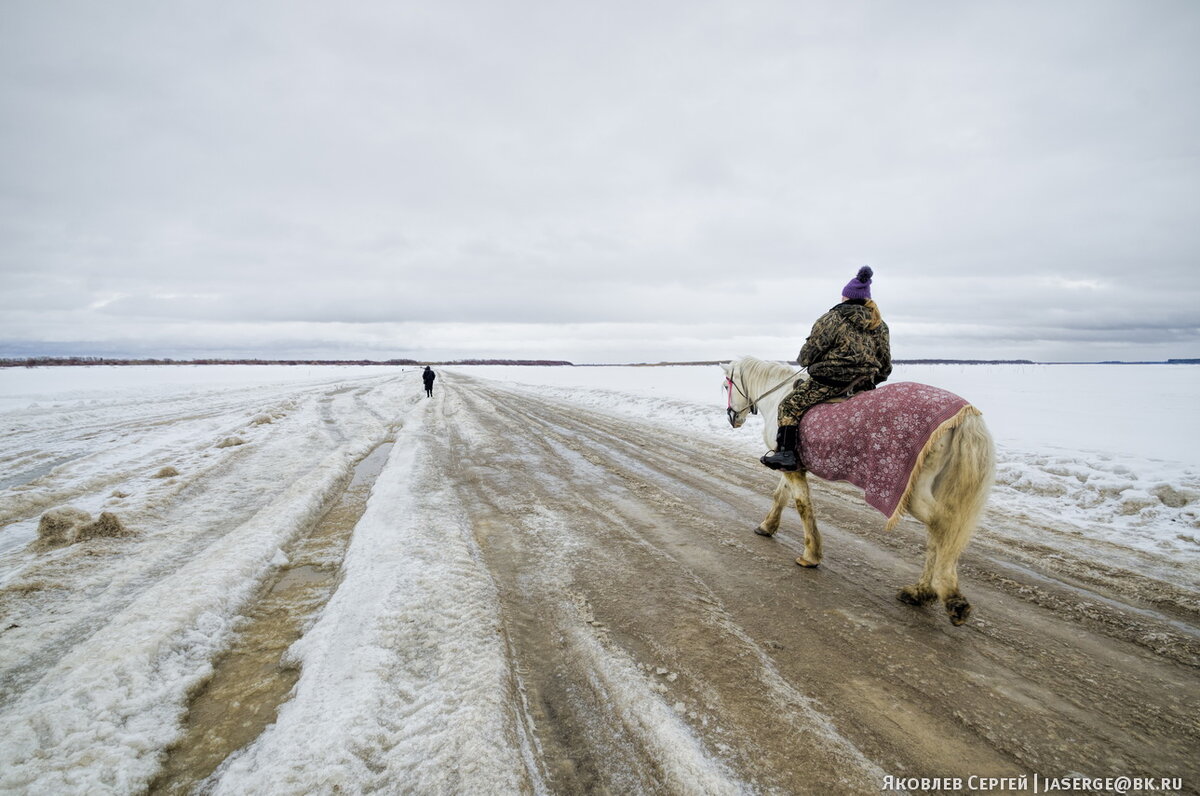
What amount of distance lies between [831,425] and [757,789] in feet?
9.85

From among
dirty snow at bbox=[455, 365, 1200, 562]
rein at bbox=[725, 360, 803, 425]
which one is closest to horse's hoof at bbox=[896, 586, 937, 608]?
rein at bbox=[725, 360, 803, 425]

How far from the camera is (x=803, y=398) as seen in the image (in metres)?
4.64

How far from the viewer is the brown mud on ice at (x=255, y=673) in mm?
2170

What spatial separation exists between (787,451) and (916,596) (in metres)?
1.57

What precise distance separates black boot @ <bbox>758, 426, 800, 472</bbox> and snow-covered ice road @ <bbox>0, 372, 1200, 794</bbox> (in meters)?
0.90

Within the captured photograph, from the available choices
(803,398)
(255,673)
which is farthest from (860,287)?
(255,673)

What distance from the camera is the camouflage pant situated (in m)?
4.53

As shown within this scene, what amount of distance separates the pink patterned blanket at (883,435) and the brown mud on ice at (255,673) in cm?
432

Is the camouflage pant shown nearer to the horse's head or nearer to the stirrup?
the stirrup

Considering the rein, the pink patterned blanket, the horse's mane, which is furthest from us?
the horse's mane

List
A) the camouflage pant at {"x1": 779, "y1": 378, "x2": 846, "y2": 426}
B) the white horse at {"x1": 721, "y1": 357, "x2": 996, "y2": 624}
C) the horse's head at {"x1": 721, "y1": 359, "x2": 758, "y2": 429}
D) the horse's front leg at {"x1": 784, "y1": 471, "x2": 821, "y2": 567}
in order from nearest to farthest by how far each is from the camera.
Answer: the white horse at {"x1": 721, "y1": 357, "x2": 996, "y2": 624} < the horse's front leg at {"x1": 784, "y1": 471, "x2": 821, "y2": 567} < the camouflage pant at {"x1": 779, "y1": 378, "x2": 846, "y2": 426} < the horse's head at {"x1": 721, "y1": 359, "x2": 758, "y2": 429}

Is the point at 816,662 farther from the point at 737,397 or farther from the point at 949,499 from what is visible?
the point at 737,397

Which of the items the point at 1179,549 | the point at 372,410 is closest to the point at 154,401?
the point at 372,410

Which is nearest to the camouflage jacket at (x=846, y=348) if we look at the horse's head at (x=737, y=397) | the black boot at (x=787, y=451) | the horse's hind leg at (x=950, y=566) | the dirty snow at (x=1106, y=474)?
the black boot at (x=787, y=451)
